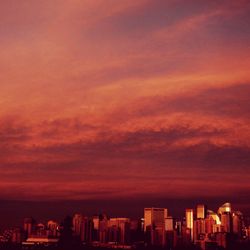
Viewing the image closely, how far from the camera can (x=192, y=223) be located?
55.8m

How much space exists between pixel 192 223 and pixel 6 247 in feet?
59.6

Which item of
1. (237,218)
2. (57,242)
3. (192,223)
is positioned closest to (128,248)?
(57,242)

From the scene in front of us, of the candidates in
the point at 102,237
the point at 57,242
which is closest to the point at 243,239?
the point at 102,237

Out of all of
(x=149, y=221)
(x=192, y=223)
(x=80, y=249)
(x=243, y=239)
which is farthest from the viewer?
(x=149, y=221)

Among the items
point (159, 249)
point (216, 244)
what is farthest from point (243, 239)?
point (159, 249)

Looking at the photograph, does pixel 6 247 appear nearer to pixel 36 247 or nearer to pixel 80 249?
pixel 36 247

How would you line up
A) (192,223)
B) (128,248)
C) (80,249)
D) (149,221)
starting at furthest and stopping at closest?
(149,221), (192,223), (128,248), (80,249)

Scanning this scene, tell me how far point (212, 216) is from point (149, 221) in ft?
21.9

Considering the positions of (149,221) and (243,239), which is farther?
(149,221)

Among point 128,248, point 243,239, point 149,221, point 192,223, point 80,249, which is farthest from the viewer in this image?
point 149,221

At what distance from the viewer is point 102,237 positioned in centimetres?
5138

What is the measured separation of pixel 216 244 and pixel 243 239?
11.9ft

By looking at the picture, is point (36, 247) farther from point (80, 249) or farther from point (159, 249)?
point (159, 249)

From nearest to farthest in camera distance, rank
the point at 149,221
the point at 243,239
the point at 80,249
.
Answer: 1. the point at 80,249
2. the point at 243,239
3. the point at 149,221
